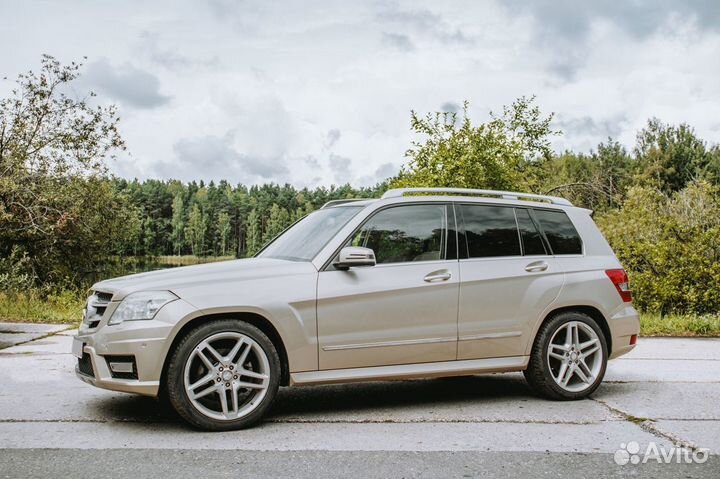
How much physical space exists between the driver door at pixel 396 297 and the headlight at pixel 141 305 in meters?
1.14

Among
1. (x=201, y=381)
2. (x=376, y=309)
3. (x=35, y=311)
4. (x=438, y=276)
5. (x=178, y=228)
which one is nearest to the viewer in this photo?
(x=201, y=381)

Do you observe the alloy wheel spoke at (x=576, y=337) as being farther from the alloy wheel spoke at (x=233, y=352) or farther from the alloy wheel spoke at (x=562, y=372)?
the alloy wheel spoke at (x=233, y=352)

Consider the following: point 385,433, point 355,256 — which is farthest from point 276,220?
point 385,433

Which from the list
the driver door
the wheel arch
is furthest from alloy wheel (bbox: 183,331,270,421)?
the driver door

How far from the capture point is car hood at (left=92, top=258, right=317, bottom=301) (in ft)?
18.1

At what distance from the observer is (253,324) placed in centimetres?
569

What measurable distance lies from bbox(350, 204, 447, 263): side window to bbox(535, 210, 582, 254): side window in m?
1.04

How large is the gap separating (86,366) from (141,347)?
0.68 metres

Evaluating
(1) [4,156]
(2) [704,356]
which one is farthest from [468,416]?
(1) [4,156]

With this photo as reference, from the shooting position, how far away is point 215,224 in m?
158

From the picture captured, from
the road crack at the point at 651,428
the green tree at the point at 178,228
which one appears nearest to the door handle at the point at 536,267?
the road crack at the point at 651,428

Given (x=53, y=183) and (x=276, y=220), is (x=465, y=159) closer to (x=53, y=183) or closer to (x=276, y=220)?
(x=53, y=183)

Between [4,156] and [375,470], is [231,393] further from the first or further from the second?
[4,156]

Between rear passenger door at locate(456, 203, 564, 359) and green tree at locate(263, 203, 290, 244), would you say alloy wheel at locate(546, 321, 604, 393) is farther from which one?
green tree at locate(263, 203, 290, 244)
